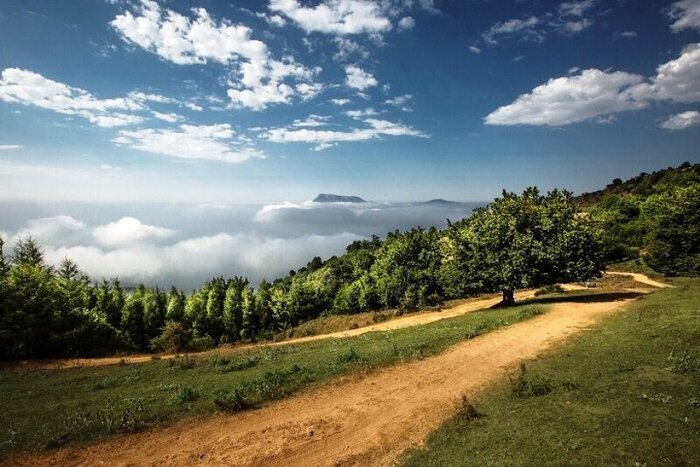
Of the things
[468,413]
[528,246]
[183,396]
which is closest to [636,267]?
[528,246]

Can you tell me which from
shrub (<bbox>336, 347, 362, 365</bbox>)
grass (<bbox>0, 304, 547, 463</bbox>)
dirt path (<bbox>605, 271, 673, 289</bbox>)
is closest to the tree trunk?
grass (<bbox>0, 304, 547, 463</bbox>)

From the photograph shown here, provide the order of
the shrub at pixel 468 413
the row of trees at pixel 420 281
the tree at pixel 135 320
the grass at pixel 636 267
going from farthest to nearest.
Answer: the tree at pixel 135 320, the grass at pixel 636 267, the row of trees at pixel 420 281, the shrub at pixel 468 413

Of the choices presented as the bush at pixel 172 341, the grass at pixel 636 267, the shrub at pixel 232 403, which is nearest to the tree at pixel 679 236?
the grass at pixel 636 267

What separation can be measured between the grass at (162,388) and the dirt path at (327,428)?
1078mm

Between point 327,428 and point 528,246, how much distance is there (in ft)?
106

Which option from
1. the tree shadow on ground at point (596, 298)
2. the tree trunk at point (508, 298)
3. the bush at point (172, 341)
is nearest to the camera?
the tree shadow on ground at point (596, 298)

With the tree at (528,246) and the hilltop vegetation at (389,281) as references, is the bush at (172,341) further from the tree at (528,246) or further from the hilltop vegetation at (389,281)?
the tree at (528,246)

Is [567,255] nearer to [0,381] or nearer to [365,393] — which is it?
[365,393]

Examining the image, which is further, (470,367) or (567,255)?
(567,255)

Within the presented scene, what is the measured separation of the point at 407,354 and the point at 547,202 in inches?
1253

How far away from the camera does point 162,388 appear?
22312 mm

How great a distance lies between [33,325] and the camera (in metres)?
43.5

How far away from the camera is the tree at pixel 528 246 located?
4081 centimetres

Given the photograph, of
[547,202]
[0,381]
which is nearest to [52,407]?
[0,381]
